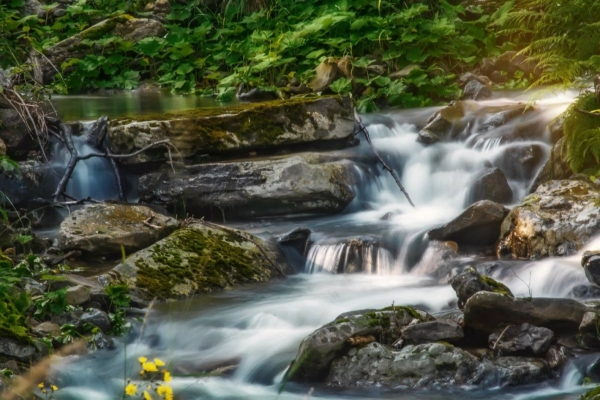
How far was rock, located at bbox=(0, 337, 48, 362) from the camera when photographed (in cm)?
481

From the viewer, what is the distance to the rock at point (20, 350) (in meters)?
4.81

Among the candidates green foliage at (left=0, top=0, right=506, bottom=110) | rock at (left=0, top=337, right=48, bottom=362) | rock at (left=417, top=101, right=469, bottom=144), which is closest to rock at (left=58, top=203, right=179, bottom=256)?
rock at (left=0, top=337, right=48, bottom=362)

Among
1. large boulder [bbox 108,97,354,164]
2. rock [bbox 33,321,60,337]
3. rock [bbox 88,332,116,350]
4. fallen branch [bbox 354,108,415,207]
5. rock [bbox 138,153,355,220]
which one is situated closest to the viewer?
rock [bbox 33,321,60,337]

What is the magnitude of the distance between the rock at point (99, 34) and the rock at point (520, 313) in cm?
1205

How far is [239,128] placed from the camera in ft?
29.2

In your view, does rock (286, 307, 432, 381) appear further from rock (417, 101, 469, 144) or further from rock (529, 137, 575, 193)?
rock (417, 101, 469, 144)

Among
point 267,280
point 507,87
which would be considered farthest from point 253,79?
point 267,280

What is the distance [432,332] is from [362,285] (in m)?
1.65

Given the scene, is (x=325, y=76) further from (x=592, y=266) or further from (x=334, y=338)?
(x=334, y=338)

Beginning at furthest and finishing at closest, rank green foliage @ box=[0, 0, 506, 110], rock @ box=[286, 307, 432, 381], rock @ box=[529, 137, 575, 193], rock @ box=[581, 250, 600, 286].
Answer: green foliage @ box=[0, 0, 506, 110]
rock @ box=[529, 137, 575, 193]
rock @ box=[581, 250, 600, 286]
rock @ box=[286, 307, 432, 381]

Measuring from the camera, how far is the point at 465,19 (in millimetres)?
14094

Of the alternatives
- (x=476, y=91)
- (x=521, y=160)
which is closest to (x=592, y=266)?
(x=521, y=160)

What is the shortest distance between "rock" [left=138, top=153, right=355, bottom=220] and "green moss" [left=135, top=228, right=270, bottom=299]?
1.20m

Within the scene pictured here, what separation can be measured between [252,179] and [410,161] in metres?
1.98
